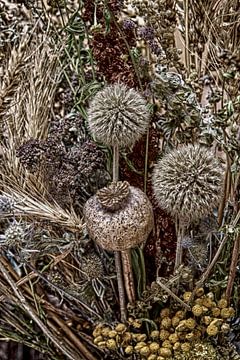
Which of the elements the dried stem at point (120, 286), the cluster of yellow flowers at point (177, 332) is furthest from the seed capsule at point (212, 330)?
the dried stem at point (120, 286)

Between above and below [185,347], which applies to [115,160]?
above

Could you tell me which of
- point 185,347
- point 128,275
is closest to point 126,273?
point 128,275

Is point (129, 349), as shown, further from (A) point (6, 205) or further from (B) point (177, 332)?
(A) point (6, 205)

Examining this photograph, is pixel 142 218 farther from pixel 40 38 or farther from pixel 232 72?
pixel 40 38

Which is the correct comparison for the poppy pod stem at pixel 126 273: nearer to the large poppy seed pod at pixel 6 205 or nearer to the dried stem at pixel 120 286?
the dried stem at pixel 120 286

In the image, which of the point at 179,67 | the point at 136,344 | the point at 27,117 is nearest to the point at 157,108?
the point at 179,67

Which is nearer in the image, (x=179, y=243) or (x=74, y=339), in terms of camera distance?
(x=179, y=243)

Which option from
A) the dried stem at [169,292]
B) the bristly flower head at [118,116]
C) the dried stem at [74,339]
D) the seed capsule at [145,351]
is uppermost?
the bristly flower head at [118,116]
